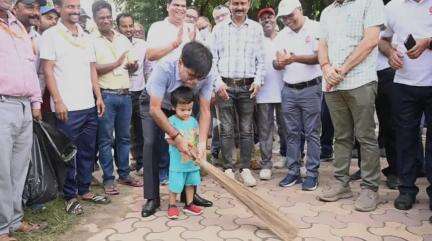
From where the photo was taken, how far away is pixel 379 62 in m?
4.37

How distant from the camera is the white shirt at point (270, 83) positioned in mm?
4711

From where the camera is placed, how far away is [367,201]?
367cm

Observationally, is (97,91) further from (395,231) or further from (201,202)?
(395,231)

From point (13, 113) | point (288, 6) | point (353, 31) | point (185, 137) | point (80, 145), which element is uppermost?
point (288, 6)

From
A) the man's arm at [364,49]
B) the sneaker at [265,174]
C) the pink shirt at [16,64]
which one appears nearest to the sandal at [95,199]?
the pink shirt at [16,64]

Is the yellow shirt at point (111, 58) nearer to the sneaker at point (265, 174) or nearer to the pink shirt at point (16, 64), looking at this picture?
the pink shirt at point (16, 64)

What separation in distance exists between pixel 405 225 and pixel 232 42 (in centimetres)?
242

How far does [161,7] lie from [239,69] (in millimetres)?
16946

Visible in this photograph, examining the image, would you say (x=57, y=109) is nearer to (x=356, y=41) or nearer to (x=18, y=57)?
(x=18, y=57)

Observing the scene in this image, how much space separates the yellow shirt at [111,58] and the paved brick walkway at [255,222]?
3.78ft

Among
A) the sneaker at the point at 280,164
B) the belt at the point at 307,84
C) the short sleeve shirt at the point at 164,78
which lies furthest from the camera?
the sneaker at the point at 280,164

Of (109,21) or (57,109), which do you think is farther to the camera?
(109,21)

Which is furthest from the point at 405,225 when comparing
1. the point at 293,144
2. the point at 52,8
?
the point at 52,8

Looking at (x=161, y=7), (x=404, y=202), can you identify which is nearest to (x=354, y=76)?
(x=404, y=202)
